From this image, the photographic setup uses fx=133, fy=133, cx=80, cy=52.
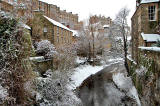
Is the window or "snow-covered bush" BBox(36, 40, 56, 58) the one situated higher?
the window

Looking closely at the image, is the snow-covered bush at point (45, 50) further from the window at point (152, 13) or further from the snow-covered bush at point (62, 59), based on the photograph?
the window at point (152, 13)

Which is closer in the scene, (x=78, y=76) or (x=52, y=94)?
(x=52, y=94)

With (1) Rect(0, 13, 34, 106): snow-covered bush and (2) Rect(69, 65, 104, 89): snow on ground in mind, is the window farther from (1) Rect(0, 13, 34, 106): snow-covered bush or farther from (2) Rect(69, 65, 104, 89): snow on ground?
(1) Rect(0, 13, 34, 106): snow-covered bush

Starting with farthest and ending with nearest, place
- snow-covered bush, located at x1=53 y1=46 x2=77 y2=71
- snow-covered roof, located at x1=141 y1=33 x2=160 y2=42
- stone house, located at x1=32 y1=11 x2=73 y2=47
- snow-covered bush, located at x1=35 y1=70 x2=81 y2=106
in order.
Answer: stone house, located at x1=32 y1=11 x2=73 y2=47, snow-covered bush, located at x1=53 y1=46 x2=77 y2=71, snow-covered roof, located at x1=141 y1=33 x2=160 y2=42, snow-covered bush, located at x1=35 y1=70 x2=81 y2=106

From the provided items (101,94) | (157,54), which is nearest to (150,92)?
(157,54)

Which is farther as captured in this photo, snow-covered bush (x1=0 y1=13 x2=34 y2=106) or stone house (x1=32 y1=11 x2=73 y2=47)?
stone house (x1=32 y1=11 x2=73 y2=47)

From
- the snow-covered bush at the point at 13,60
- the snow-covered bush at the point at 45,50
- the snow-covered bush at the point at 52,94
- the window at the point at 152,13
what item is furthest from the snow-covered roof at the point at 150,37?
the snow-covered bush at the point at 13,60

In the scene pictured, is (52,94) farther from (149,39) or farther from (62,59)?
(149,39)

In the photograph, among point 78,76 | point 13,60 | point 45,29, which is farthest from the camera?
point 45,29

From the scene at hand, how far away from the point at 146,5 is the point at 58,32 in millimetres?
15994

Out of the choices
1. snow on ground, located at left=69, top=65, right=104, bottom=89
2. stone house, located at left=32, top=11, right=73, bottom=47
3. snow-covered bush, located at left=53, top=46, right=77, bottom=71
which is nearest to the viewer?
snow-covered bush, located at left=53, top=46, right=77, bottom=71

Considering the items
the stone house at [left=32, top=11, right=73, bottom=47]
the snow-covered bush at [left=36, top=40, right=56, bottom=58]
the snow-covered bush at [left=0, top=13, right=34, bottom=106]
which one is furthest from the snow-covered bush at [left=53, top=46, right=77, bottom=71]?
the snow-covered bush at [left=0, top=13, right=34, bottom=106]

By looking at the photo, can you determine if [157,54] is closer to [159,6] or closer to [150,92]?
[150,92]

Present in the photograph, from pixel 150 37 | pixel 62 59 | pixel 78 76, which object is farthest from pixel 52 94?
pixel 150 37
